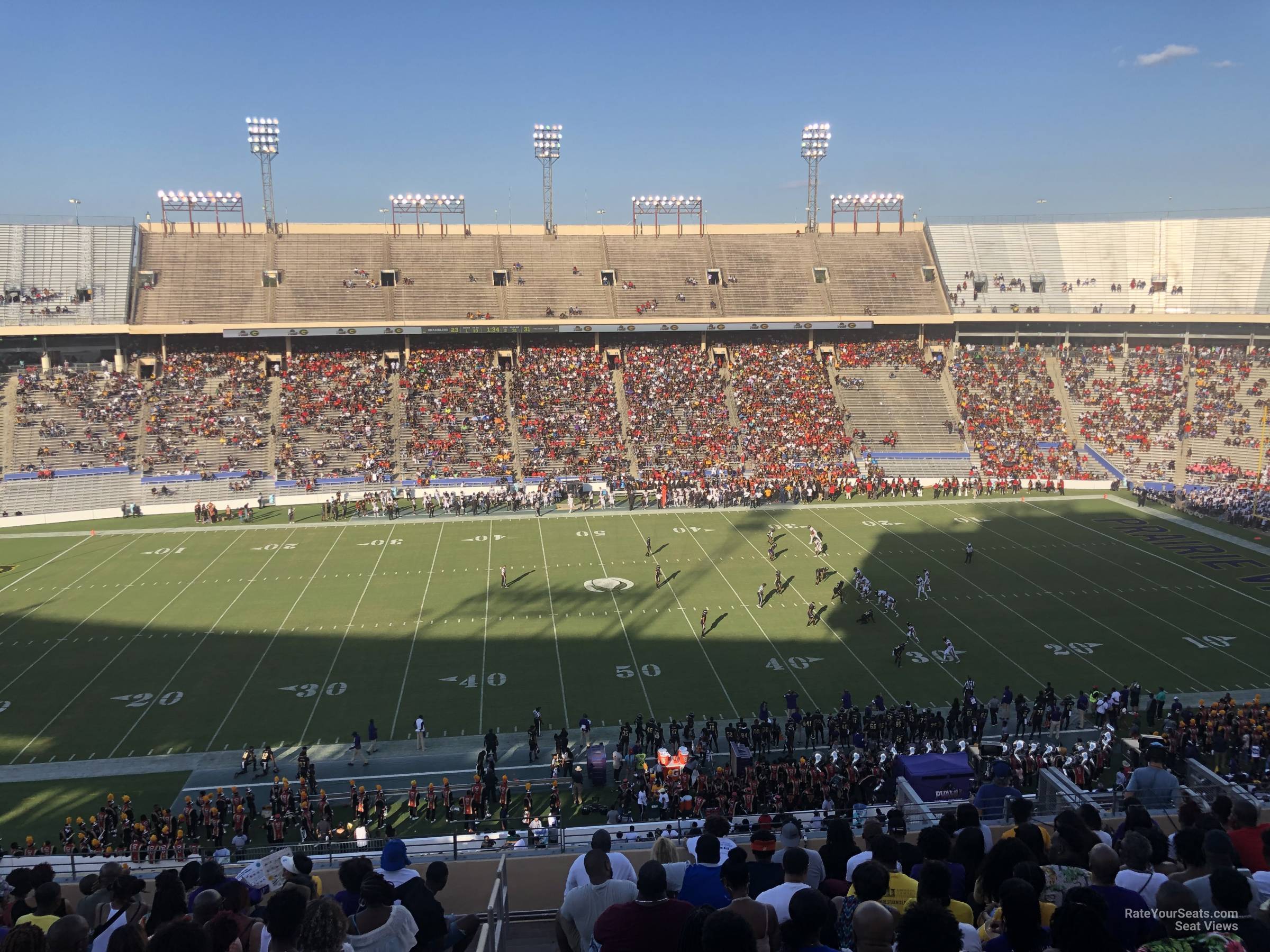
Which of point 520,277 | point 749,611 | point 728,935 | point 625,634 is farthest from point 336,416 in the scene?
point 728,935

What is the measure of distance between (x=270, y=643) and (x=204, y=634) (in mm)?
2394

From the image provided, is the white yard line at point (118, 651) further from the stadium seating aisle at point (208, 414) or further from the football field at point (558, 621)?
the stadium seating aisle at point (208, 414)

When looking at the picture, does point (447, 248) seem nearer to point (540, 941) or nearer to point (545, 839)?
point (545, 839)

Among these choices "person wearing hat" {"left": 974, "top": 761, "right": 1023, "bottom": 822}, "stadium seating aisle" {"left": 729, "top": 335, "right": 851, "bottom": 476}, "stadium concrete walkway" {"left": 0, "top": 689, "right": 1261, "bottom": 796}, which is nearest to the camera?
"person wearing hat" {"left": 974, "top": 761, "right": 1023, "bottom": 822}

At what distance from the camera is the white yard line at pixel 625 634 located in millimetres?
24312

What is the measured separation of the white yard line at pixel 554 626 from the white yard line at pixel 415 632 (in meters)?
0.93

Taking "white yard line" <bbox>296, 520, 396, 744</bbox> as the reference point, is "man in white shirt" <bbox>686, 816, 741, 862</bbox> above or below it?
above

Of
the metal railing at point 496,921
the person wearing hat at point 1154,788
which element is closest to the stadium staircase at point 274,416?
the metal railing at point 496,921

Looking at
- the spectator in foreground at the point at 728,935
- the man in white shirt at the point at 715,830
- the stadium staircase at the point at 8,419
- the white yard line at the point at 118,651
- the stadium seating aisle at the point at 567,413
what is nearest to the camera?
the spectator in foreground at the point at 728,935

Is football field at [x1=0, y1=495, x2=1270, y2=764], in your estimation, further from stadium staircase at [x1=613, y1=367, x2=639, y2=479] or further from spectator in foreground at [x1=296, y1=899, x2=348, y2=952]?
spectator in foreground at [x1=296, y1=899, x2=348, y2=952]

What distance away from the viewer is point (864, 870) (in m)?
5.82

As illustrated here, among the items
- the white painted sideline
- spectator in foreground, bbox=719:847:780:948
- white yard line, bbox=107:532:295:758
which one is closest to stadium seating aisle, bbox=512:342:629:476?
the white painted sideline

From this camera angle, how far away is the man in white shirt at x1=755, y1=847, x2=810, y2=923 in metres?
6.00

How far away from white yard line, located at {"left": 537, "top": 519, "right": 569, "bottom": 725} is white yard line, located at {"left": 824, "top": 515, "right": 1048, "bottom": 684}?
11915mm
